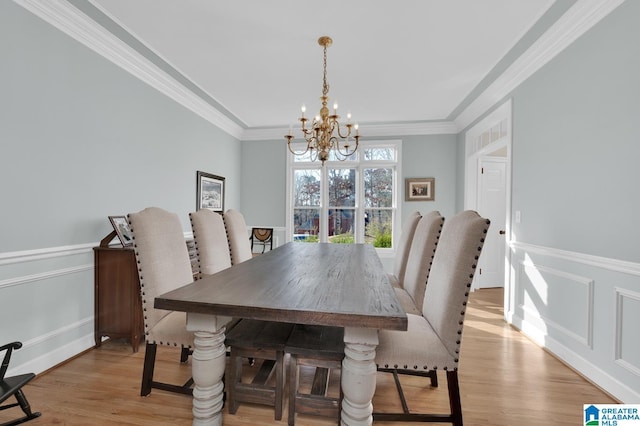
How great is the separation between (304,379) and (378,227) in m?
3.51

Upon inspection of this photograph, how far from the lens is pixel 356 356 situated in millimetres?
1185

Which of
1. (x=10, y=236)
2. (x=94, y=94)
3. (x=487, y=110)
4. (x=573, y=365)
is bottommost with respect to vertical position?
(x=573, y=365)

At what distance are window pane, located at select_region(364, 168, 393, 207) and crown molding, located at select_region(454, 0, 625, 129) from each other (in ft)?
5.98

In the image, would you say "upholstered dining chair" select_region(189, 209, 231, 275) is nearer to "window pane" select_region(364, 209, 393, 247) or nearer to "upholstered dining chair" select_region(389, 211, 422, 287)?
"upholstered dining chair" select_region(389, 211, 422, 287)

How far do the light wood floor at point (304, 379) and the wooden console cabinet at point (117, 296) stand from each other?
159 millimetres

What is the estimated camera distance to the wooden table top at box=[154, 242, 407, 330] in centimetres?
105

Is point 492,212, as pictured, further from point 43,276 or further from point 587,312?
point 43,276

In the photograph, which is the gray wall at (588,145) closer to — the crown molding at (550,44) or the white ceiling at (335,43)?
the crown molding at (550,44)

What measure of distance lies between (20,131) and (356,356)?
2491 millimetres

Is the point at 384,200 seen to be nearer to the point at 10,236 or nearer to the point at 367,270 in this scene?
the point at 367,270

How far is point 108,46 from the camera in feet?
8.21

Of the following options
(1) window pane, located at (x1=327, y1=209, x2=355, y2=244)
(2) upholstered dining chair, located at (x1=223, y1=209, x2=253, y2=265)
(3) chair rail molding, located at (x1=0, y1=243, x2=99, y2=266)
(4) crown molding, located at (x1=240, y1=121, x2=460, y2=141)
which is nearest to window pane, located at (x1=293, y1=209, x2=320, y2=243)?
(1) window pane, located at (x1=327, y1=209, x2=355, y2=244)

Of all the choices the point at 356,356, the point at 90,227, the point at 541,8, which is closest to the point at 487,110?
the point at 541,8

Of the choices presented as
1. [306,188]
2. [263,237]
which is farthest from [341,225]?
[263,237]
